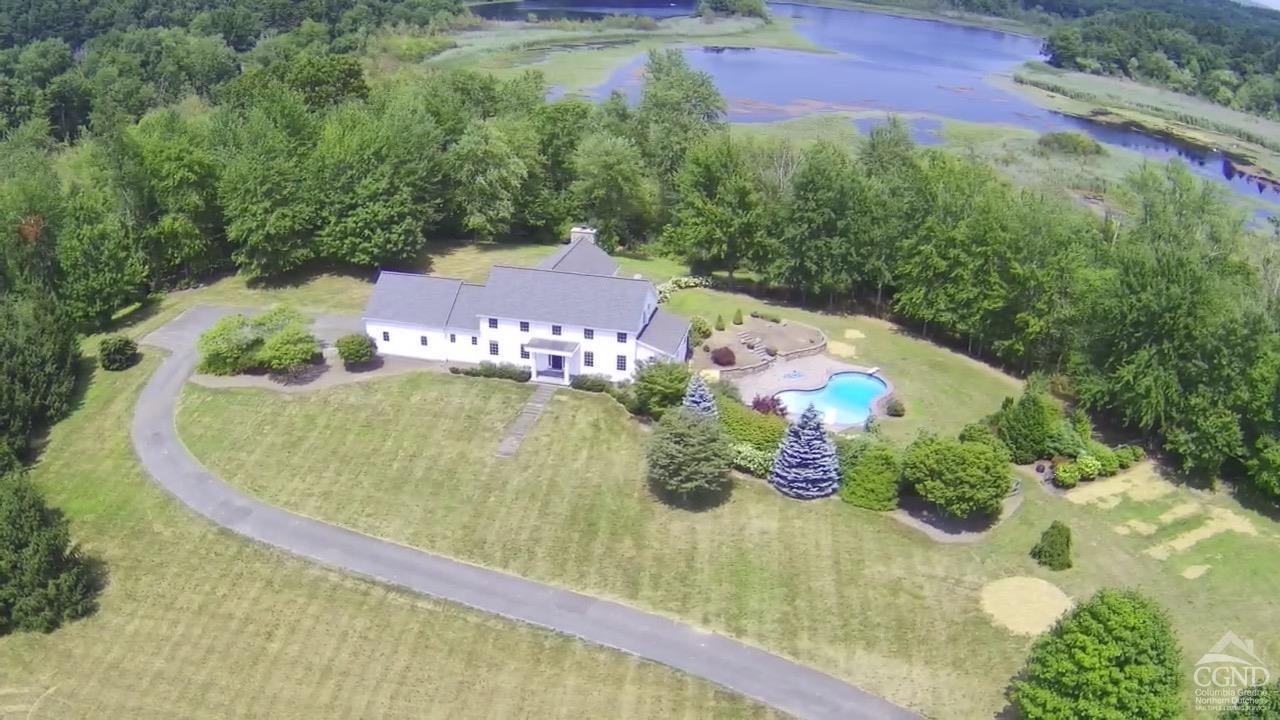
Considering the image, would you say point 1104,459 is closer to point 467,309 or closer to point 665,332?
point 665,332

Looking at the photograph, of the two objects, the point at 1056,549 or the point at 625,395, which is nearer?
the point at 1056,549

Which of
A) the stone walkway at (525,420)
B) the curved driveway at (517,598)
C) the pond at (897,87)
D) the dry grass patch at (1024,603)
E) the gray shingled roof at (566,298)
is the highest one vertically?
the gray shingled roof at (566,298)

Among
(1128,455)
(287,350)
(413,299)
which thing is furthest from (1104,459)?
(287,350)

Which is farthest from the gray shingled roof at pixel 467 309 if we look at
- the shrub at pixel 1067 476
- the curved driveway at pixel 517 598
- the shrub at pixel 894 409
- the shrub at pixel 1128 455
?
the shrub at pixel 1128 455

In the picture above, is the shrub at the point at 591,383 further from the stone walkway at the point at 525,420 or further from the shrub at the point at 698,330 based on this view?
the shrub at the point at 698,330

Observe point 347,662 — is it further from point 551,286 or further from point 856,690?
point 551,286

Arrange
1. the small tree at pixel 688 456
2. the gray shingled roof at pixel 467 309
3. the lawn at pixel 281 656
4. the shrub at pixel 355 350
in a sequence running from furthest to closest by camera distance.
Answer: the gray shingled roof at pixel 467 309
the shrub at pixel 355 350
the small tree at pixel 688 456
the lawn at pixel 281 656

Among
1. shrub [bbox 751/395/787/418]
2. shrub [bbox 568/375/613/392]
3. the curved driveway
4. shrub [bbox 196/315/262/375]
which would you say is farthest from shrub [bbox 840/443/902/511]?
shrub [bbox 196/315/262/375]
